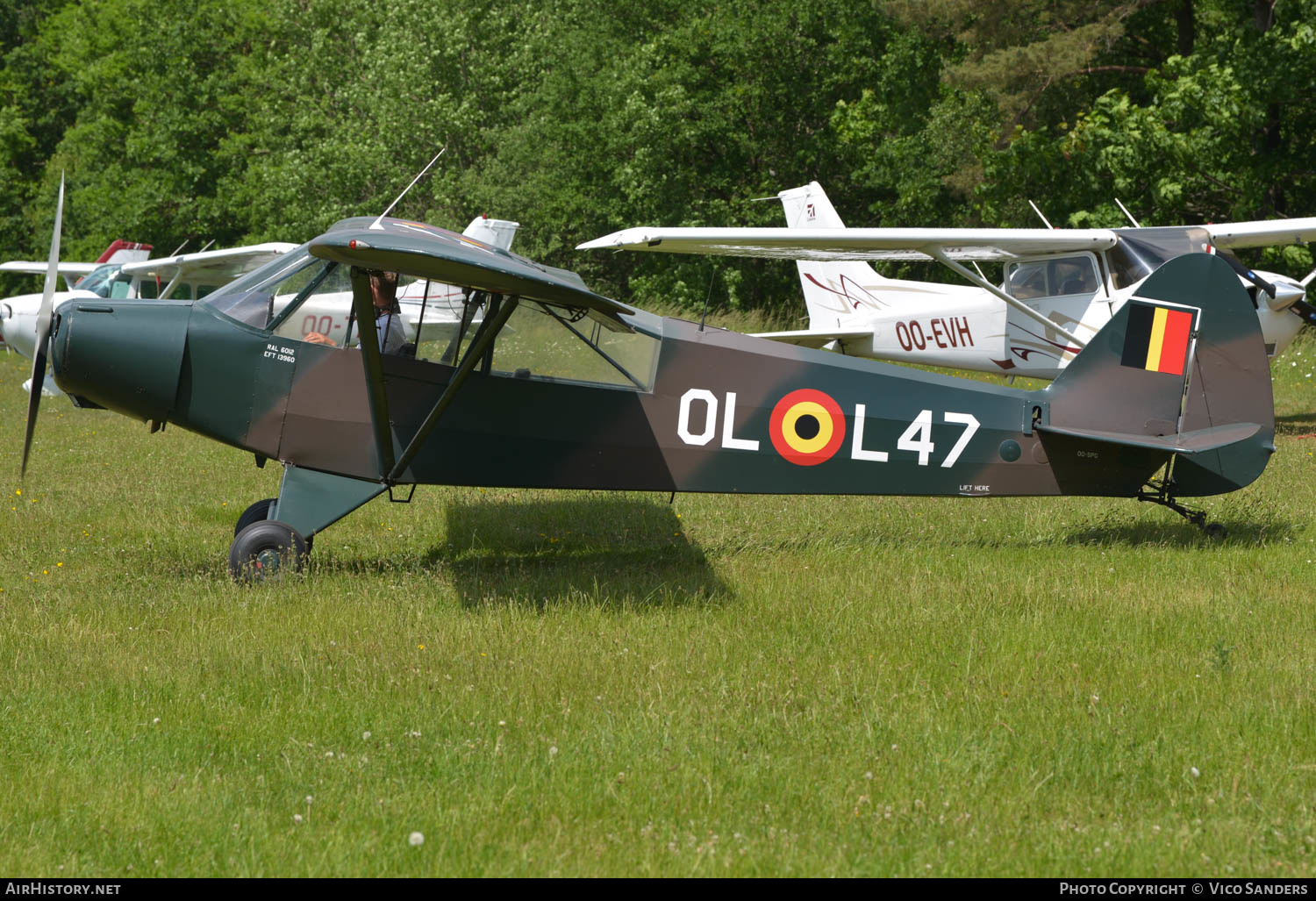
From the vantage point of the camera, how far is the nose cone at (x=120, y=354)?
21.6ft

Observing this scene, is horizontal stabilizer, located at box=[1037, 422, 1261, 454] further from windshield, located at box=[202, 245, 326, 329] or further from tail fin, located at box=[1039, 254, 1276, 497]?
windshield, located at box=[202, 245, 326, 329]

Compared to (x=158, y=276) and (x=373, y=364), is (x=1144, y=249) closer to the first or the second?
(x=373, y=364)

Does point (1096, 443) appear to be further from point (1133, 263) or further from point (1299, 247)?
point (1299, 247)

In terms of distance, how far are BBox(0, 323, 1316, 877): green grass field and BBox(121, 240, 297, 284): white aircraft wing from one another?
11.8 metres

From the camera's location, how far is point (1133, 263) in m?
12.3

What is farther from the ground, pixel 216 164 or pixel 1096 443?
pixel 216 164

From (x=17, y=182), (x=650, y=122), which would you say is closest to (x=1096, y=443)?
(x=650, y=122)

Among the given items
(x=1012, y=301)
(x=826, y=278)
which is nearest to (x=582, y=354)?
(x=1012, y=301)

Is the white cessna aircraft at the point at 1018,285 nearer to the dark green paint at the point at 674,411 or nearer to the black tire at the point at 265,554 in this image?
the dark green paint at the point at 674,411

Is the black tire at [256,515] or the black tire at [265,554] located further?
the black tire at [256,515]

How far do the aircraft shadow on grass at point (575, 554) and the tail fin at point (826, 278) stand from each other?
22.7 ft

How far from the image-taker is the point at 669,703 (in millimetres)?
4953

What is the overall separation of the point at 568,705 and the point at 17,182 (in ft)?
190

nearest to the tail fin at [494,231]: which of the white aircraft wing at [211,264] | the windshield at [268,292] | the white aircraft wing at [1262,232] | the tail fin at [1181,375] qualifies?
the white aircraft wing at [211,264]
